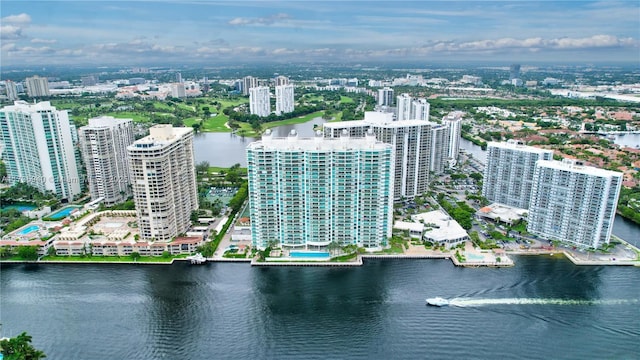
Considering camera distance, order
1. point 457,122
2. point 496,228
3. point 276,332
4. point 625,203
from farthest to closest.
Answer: point 457,122, point 625,203, point 496,228, point 276,332

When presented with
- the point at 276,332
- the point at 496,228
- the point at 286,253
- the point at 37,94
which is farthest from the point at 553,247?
the point at 37,94

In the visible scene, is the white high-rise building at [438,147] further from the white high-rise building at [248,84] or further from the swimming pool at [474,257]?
the white high-rise building at [248,84]

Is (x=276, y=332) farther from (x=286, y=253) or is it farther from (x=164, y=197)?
(x=164, y=197)

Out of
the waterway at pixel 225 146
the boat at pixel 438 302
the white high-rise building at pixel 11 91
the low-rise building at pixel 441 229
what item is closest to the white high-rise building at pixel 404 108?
the waterway at pixel 225 146

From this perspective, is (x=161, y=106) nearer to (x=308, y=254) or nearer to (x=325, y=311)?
(x=308, y=254)

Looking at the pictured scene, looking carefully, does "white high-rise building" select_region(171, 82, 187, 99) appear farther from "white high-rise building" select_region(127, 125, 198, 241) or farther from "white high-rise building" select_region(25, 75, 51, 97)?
"white high-rise building" select_region(127, 125, 198, 241)
